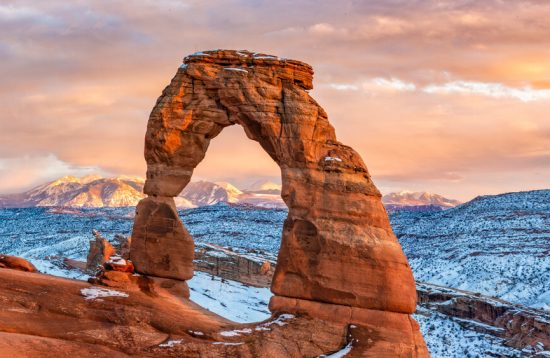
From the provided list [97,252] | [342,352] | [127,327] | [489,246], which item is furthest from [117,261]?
[489,246]

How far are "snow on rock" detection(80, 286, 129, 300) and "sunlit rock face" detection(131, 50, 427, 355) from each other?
13.5 ft

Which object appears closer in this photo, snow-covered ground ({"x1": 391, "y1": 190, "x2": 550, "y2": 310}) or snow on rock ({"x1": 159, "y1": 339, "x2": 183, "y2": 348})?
snow on rock ({"x1": 159, "y1": 339, "x2": 183, "y2": 348})

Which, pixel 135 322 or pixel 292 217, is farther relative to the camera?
pixel 292 217

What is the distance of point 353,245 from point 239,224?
7811cm

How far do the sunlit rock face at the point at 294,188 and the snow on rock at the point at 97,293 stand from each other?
13.5ft

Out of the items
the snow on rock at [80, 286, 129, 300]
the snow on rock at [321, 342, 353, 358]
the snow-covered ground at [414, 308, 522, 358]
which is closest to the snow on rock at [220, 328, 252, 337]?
the snow on rock at [321, 342, 353, 358]

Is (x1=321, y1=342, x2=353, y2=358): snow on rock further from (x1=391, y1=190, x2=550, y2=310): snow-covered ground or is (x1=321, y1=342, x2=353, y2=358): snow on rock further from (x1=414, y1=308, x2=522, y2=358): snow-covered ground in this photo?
(x1=391, y1=190, x2=550, y2=310): snow-covered ground

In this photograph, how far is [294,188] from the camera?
30.0 m

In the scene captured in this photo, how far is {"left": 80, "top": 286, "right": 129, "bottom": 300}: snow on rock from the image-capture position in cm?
2778

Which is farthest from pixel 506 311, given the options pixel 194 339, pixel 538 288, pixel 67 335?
pixel 67 335

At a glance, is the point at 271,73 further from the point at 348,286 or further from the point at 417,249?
the point at 417,249

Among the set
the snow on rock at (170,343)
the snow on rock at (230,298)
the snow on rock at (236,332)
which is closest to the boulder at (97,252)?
the snow on rock at (230,298)

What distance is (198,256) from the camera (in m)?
67.4

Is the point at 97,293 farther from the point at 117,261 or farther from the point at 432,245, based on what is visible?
the point at 432,245
